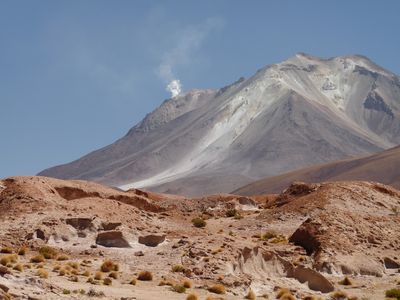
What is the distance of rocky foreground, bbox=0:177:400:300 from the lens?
765 inches

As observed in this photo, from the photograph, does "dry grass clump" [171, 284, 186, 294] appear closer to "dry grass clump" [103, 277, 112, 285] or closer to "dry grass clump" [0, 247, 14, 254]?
"dry grass clump" [103, 277, 112, 285]

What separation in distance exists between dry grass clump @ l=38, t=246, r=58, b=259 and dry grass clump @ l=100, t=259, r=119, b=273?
2.09m

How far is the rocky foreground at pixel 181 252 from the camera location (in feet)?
63.8

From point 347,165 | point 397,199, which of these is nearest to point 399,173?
point 347,165

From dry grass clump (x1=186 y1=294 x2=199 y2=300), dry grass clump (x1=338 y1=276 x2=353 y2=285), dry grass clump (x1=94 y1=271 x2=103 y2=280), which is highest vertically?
dry grass clump (x1=94 y1=271 x2=103 y2=280)

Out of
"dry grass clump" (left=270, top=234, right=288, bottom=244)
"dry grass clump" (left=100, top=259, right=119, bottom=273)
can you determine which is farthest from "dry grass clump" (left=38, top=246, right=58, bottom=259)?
"dry grass clump" (left=270, top=234, right=288, bottom=244)

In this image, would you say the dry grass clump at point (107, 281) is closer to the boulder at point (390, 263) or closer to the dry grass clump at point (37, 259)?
the dry grass clump at point (37, 259)

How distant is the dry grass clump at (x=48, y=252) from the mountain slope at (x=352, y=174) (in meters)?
147

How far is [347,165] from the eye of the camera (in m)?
196

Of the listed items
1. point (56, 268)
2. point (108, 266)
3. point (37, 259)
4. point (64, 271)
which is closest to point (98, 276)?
point (64, 271)

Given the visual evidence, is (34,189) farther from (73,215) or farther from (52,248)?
(52,248)

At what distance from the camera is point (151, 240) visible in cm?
2583

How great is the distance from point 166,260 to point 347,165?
178 metres

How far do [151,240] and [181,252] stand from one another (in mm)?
2284
